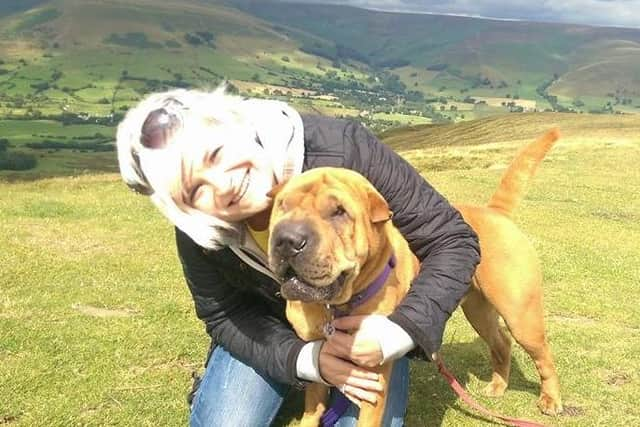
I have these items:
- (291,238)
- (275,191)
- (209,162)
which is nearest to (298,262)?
(291,238)

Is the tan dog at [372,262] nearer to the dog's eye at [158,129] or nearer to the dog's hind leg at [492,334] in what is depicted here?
the dog's hind leg at [492,334]

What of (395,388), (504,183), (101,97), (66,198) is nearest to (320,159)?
(395,388)

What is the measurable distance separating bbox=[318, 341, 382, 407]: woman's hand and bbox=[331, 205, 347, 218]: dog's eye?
120cm

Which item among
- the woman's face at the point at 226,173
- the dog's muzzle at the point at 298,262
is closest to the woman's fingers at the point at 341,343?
the dog's muzzle at the point at 298,262

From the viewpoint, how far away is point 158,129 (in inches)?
152

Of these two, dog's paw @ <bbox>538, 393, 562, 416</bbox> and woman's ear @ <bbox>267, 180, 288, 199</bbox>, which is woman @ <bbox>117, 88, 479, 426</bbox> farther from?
dog's paw @ <bbox>538, 393, 562, 416</bbox>

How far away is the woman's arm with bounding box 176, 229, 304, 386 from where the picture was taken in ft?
16.3

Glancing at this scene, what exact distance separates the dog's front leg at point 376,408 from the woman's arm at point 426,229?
12.2 inches

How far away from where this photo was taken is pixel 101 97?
181 metres

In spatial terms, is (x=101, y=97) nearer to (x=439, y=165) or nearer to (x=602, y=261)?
(x=439, y=165)

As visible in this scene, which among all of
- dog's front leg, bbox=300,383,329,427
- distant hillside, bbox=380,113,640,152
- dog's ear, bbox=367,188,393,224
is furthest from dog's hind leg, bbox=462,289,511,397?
distant hillside, bbox=380,113,640,152

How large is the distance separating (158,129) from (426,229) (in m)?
1.90

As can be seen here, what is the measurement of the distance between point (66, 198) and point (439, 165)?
14.7m

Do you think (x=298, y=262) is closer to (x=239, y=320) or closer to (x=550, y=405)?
(x=239, y=320)
